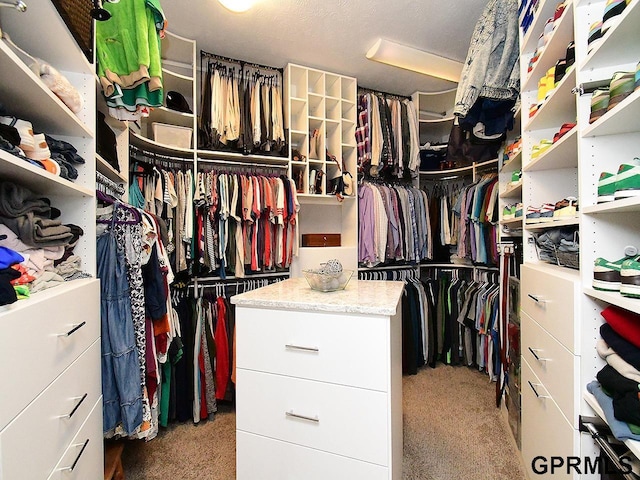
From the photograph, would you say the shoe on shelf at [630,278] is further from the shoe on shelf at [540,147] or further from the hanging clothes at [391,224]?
the hanging clothes at [391,224]

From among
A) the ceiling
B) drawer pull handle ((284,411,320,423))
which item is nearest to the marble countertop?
drawer pull handle ((284,411,320,423))

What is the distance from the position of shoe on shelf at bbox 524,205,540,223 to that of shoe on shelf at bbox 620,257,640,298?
682 mm

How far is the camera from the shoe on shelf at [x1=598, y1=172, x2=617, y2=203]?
2.84ft

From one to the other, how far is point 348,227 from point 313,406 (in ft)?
6.46

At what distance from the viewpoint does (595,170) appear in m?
0.99

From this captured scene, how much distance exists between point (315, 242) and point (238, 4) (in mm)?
1771

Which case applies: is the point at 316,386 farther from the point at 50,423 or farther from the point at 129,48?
the point at 129,48

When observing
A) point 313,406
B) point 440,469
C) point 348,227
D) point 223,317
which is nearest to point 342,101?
point 348,227

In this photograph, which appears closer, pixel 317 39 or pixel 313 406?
pixel 313 406

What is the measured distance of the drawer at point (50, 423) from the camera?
0.66 m

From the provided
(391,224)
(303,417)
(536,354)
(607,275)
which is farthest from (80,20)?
(391,224)

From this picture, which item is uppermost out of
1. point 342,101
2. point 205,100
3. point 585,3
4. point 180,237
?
point 342,101

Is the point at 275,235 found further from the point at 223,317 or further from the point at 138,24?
the point at 138,24

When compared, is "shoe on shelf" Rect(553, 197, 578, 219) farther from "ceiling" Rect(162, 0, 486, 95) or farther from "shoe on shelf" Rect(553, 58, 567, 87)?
"ceiling" Rect(162, 0, 486, 95)
